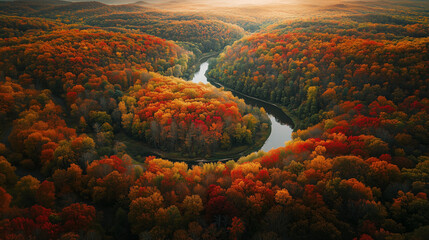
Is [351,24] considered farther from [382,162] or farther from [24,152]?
[24,152]

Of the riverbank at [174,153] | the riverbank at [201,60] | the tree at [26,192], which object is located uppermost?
the riverbank at [201,60]

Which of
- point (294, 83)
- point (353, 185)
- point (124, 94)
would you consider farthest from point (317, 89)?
point (124, 94)

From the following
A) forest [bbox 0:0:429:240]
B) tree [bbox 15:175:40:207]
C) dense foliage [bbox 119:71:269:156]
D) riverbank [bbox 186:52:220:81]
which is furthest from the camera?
riverbank [bbox 186:52:220:81]

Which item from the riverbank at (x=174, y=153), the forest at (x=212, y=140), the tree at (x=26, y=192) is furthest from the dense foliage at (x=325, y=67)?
the tree at (x=26, y=192)

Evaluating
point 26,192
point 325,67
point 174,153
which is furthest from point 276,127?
point 26,192

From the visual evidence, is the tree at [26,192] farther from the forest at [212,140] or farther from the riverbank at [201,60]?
the riverbank at [201,60]

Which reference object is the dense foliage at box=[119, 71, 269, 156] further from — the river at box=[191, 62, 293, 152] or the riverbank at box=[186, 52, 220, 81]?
the riverbank at box=[186, 52, 220, 81]

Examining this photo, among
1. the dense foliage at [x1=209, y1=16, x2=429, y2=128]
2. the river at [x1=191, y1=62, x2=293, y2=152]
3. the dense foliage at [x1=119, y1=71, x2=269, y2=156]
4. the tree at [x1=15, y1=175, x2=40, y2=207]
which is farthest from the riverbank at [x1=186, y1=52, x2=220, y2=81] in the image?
the tree at [x1=15, y1=175, x2=40, y2=207]

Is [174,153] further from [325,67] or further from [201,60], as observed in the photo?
[201,60]

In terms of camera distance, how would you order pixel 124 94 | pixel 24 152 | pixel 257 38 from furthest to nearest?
pixel 257 38, pixel 124 94, pixel 24 152
